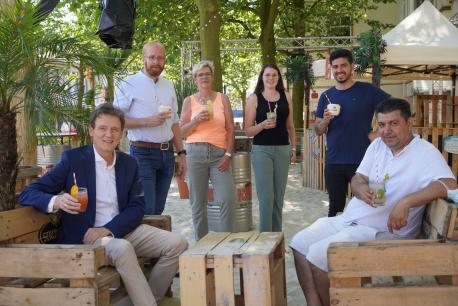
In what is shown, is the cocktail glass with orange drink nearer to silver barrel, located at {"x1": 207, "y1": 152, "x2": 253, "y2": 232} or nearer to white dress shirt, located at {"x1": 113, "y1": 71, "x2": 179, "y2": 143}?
white dress shirt, located at {"x1": 113, "y1": 71, "x2": 179, "y2": 143}

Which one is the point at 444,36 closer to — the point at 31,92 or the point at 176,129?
the point at 176,129

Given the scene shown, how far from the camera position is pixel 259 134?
17.2 feet

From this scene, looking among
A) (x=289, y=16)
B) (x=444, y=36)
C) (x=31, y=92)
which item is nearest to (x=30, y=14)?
(x=31, y=92)

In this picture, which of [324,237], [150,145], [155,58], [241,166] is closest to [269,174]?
[241,166]

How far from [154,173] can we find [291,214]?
142 inches

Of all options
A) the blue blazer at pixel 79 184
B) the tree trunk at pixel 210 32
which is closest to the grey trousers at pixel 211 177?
the blue blazer at pixel 79 184

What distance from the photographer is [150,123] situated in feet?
15.0

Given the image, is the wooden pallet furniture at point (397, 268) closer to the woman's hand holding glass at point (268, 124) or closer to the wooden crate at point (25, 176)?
the woman's hand holding glass at point (268, 124)

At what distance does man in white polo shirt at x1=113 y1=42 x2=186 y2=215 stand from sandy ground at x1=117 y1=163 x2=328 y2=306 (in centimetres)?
82

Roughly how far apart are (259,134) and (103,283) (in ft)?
8.25

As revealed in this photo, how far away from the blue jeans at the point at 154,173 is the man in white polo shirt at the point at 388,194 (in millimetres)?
1452

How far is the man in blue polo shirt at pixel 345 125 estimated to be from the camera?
4570mm

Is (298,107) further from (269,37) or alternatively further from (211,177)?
(211,177)

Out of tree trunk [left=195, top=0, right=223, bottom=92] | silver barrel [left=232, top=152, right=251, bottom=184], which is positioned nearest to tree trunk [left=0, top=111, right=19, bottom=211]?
silver barrel [left=232, top=152, right=251, bottom=184]
